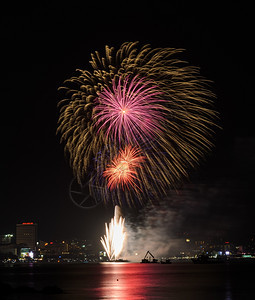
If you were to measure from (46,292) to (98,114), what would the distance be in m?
22.4

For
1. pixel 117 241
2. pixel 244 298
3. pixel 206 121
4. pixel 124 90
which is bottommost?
pixel 244 298

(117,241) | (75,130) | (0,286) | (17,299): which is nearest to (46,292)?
(0,286)

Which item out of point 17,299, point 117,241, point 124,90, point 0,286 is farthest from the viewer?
point 117,241

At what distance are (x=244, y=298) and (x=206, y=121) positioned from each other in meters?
21.5

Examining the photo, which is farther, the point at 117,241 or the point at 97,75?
the point at 117,241

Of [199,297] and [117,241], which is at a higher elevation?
[117,241]

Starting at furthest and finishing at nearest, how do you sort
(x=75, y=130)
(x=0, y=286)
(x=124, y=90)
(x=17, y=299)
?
(x=75, y=130) < (x=124, y=90) < (x=0, y=286) < (x=17, y=299)

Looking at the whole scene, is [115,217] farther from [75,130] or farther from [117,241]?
[75,130]

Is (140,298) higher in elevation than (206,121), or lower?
lower

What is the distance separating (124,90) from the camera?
59.6 meters

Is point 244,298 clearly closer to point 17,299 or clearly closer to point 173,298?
point 173,298

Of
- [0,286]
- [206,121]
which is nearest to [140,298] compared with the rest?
[0,286]

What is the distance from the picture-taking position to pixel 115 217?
12394cm

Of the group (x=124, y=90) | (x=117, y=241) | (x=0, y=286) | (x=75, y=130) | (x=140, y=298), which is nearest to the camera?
(x=140, y=298)
